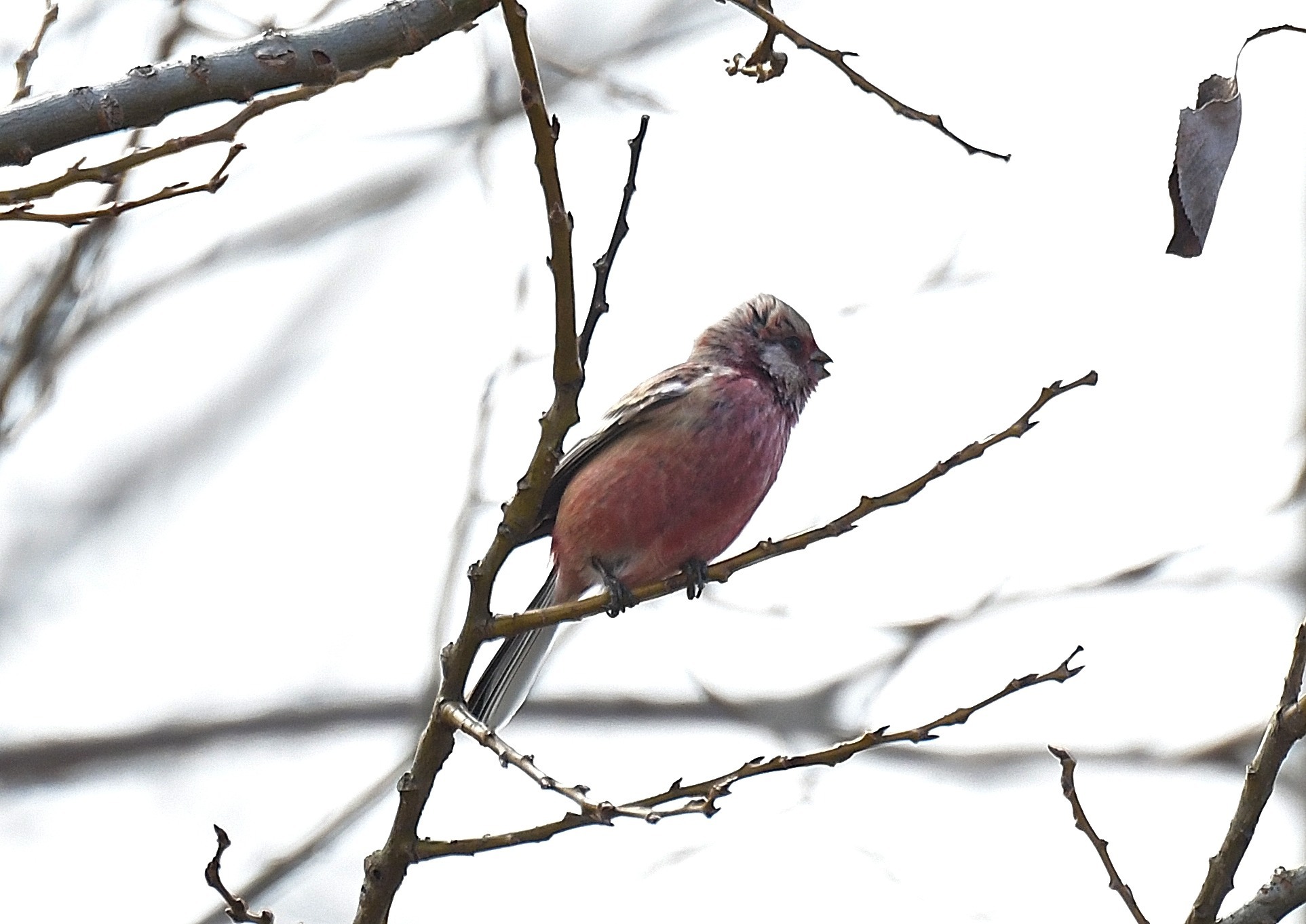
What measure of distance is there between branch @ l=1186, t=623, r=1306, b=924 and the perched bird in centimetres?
202

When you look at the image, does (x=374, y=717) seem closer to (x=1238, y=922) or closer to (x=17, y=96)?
(x=17, y=96)

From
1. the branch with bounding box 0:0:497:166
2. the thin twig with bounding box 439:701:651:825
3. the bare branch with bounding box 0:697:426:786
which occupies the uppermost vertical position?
the bare branch with bounding box 0:697:426:786

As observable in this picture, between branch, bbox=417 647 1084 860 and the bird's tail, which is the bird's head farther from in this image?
branch, bbox=417 647 1084 860

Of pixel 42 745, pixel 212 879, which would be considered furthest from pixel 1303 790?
pixel 42 745

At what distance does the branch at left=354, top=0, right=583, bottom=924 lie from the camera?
303 centimetres

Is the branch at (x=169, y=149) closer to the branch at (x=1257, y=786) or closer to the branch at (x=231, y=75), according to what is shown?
the branch at (x=231, y=75)

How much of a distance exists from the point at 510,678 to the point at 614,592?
1.07m

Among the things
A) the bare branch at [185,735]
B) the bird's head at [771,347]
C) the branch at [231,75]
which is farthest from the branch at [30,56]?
the bare branch at [185,735]

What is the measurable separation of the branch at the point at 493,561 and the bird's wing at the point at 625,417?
1.80 meters

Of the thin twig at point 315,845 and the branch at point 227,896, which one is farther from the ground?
the thin twig at point 315,845

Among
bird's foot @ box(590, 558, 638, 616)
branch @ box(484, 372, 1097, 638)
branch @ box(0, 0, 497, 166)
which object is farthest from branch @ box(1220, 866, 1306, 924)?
branch @ box(0, 0, 497, 166)

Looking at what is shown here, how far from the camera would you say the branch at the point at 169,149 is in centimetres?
292

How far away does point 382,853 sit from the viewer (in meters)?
3.32

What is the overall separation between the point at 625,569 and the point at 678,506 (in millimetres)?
298
